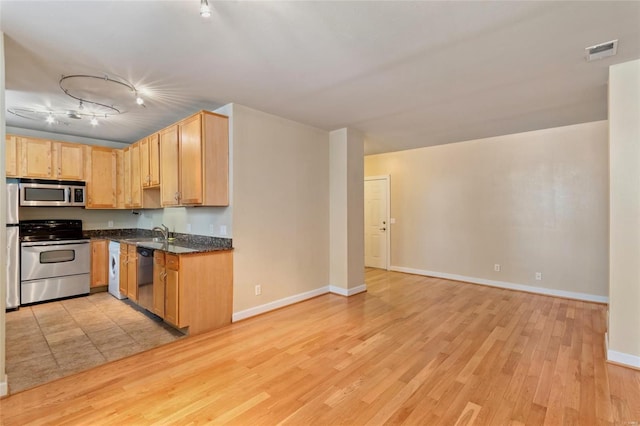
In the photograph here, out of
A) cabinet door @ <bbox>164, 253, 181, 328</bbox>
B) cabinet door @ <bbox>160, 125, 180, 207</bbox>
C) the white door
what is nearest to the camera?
cabinet door @ <bbox>164, 253, 181, 328</bbox>

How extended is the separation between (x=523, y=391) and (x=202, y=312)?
3046mm

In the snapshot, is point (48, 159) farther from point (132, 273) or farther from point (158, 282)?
point (158, 282)

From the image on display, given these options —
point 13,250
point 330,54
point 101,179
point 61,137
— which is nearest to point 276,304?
point 330,54

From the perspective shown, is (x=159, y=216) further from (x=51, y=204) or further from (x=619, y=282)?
(x=619, y=282)

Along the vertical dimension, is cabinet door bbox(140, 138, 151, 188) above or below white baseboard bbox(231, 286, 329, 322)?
above

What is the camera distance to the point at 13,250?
3.99m

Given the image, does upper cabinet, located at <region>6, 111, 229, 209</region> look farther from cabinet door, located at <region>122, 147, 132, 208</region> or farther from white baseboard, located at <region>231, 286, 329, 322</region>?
white baseboard, located at <region>231, 286, 329, 322</region>

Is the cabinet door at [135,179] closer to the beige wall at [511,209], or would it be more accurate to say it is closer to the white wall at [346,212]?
the white wall at [346,212]

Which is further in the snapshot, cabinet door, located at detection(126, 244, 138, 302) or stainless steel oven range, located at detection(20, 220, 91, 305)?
stainless steel oven range, located at detection(20, 220, 91, 305)

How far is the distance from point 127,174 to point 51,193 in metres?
1.07

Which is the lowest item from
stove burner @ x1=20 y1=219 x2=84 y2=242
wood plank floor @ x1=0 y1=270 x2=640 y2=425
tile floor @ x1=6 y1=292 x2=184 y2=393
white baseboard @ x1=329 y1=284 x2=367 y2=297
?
wood plank floor @ x1=0 y1=270 x2=640 y2=425

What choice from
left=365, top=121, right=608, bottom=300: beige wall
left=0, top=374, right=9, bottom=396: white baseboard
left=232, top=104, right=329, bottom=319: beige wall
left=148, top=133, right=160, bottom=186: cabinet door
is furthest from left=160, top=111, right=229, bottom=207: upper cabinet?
left=365, top=121, right=608, bottom=300: beige wall

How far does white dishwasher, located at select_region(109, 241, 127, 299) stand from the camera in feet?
14.9

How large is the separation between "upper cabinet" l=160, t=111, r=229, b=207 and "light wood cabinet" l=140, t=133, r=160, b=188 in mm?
492
